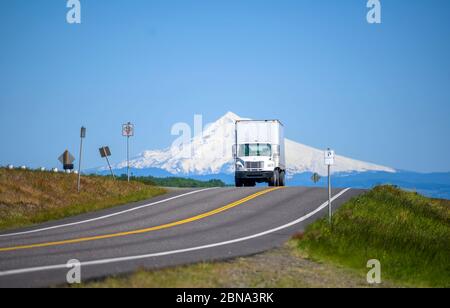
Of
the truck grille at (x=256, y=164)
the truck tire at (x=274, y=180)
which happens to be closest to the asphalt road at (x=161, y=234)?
the truck grille at (x=256, y=164)

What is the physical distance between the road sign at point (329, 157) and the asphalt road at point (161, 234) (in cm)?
222

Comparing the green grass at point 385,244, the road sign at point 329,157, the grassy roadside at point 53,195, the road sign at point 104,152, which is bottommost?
the green grass at point 385,244

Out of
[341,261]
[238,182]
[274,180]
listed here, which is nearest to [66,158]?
[238,182]

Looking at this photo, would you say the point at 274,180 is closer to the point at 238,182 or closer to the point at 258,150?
the point at 258,150

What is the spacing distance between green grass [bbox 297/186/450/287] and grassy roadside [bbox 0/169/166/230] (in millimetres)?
10725

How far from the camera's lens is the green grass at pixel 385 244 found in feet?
47.9

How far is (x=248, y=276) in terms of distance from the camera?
1095cm

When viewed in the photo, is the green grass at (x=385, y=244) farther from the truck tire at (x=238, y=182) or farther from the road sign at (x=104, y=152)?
the road sign at (x=104, y=152)

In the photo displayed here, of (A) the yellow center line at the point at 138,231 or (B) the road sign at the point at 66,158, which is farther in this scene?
(B) the road sign at the point at 66,158

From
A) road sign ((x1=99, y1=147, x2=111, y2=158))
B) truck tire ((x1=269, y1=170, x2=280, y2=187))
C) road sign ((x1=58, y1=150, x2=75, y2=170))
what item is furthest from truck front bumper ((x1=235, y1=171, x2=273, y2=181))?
road sign ((x1=58, y1=150, x2=75, y2=170))

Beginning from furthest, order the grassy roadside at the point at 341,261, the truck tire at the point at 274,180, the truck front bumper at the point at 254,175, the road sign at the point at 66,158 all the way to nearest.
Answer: the truck tire at the point at 274,180 < the truck front bumper at the point at 254,175 < the road sign at the point at 66,158 < the grassy roadside at the point at 341,261

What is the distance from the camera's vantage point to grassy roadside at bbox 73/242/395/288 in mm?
10008

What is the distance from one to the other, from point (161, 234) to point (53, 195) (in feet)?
43.2
